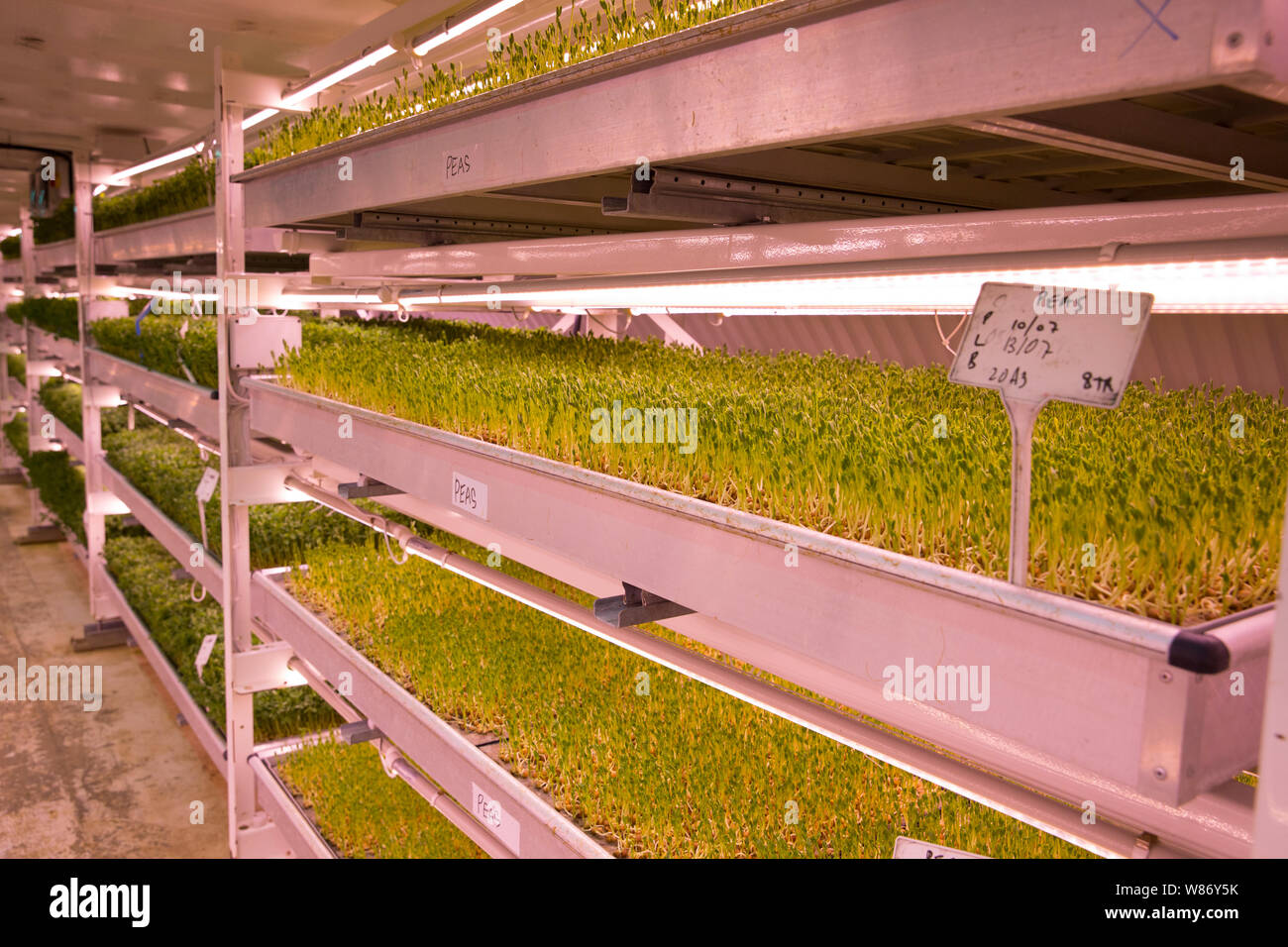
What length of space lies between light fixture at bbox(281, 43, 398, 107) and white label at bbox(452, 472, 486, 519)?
4.04ft

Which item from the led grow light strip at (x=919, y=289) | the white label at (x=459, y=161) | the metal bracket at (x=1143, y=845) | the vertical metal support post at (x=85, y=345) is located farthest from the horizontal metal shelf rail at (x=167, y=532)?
the metal bracket at (x=1143, y=845)

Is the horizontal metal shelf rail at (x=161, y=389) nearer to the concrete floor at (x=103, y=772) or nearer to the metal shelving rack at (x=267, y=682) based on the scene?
the metal shelving rack at (x=267, y=682)

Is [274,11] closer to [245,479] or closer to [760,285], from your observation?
[245,479]

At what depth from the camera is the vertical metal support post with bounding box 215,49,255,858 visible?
2826mm

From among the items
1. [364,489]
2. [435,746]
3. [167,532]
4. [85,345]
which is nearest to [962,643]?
[435,746]

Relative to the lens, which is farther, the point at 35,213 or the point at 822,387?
the point at 35,213

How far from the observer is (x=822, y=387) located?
1.51m

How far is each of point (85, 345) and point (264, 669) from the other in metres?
3.60

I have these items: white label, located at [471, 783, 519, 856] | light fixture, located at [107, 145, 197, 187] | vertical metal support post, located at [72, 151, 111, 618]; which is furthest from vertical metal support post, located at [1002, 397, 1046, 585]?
vertical metal support post, located at [72, 151, 111, 618]

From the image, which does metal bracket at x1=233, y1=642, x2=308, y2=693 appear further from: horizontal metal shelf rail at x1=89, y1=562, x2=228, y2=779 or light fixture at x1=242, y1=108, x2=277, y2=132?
light fixture at x1=242, y1=108, x2=277, y2=132

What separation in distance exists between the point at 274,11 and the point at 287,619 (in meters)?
1.89

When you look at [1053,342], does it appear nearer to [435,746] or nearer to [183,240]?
[435,746]
